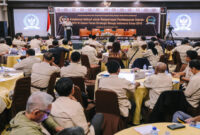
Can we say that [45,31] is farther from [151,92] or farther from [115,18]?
[151,92]

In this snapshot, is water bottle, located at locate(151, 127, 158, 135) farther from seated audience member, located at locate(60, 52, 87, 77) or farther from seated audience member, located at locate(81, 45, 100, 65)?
seated audience member, located at locate(81, 45, 100, 65)

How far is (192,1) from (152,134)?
50.0ft

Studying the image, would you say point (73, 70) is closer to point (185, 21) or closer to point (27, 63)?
point (27, 63)

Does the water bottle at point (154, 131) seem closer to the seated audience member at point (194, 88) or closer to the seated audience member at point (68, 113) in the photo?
the seated audience member at point (68, 113)

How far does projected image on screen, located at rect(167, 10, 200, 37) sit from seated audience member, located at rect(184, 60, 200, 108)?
42.3 ft

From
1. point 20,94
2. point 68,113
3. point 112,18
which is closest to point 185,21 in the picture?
point 112,18

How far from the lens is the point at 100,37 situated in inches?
589

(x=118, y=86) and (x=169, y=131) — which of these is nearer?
(x=169, y=131)

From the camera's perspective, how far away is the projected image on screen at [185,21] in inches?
616

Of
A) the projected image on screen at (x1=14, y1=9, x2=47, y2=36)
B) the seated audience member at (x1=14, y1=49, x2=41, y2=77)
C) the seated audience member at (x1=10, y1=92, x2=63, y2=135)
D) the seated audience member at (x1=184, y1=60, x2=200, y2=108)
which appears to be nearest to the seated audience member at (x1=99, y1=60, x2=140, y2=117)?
the seated audience member at (x1=184, y1=60, x2=200, y2=108)

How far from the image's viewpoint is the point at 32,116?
185 cm

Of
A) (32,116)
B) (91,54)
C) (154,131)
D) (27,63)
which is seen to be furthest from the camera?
(91,54)

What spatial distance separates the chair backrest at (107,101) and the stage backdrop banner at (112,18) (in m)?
13.2

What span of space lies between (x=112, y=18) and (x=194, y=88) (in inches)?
511
